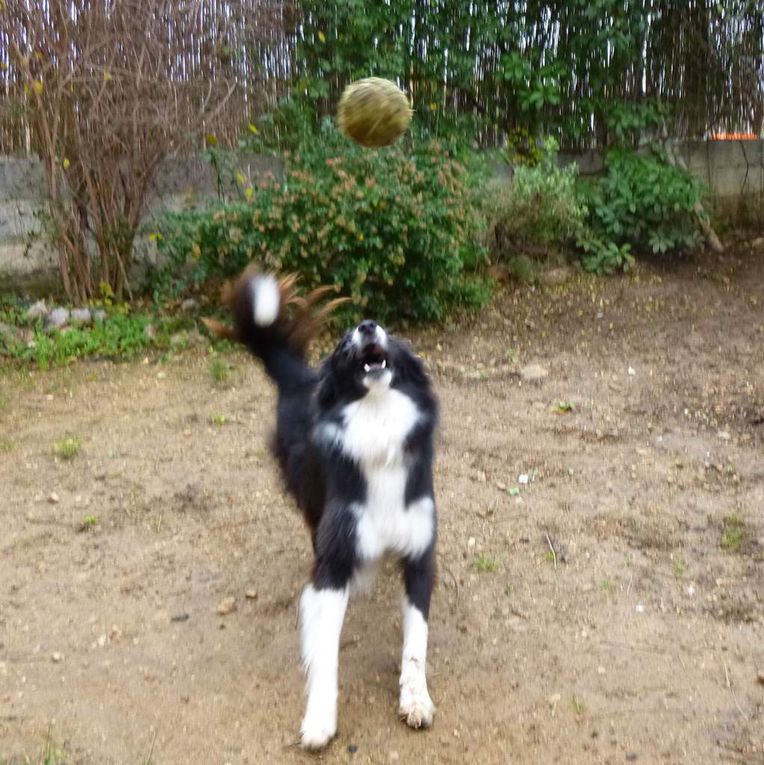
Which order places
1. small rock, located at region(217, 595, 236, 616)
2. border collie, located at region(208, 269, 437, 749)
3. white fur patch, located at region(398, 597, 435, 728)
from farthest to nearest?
small rock, located at region(217, 595, 236, 616), border collie, located at region(208, 269, 437, 749), white fur patch, located at region(398, 597, 435, 728)

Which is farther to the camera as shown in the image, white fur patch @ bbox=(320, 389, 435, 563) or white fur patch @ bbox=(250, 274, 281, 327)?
white fur patch @ bbox=(250, 274, 281, 327)

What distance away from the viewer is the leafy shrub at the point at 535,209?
25.3 ft

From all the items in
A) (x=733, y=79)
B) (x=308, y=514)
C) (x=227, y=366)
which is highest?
(x=733, y=79)

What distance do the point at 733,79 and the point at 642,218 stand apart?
2036 mm

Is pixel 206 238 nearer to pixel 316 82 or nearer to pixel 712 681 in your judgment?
pixel 316 82

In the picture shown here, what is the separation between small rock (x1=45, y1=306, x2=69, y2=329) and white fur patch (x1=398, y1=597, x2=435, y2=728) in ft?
15.0

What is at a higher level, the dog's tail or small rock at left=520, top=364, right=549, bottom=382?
the dog's tail

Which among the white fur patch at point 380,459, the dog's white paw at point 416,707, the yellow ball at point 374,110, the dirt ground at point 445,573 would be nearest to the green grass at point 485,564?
the dirt ground at point 445,573

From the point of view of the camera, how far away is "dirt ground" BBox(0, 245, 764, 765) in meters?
2.82

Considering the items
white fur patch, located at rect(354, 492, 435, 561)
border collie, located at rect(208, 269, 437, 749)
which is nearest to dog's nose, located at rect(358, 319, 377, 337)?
border collie, located at rect(208, 269, 437, 749)

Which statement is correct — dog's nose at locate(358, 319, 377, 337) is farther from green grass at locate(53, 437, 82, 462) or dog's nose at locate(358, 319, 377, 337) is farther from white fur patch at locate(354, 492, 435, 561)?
green grass at locate(53, 437, 82, 462)

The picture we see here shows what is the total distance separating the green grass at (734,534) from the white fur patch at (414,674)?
5.43 ft

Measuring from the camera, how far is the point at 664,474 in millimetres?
4672

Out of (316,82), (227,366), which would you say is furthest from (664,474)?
(316,82)
